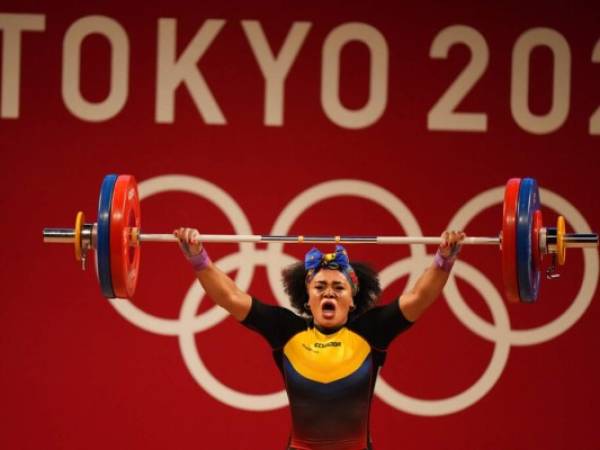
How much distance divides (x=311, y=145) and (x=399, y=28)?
0.67 m

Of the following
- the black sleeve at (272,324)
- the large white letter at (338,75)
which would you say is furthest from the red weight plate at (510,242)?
the large white letter at (338,75)

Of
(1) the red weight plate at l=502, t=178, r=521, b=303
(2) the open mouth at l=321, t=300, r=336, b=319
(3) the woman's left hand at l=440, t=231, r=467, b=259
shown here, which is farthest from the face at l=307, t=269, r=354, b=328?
(1) the red weight plate at l=502, t=178, r=521, b=303

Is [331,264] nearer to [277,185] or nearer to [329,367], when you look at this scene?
[329,367]

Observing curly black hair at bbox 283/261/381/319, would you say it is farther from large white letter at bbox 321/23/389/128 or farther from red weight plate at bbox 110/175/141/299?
large white letter at bbox 321/23/389/128

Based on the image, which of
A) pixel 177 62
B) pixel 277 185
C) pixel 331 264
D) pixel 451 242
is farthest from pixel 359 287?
pixel 177 62

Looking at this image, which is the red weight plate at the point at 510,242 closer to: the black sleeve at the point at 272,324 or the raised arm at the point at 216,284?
the black sleeve at the point at 272,324

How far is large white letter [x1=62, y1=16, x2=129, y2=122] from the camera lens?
17.4 ft

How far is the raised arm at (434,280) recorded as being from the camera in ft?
12.8

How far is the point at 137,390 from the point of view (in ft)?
17.3

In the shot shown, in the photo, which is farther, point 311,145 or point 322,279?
point 311,145

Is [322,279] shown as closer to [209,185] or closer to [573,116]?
[209,185]

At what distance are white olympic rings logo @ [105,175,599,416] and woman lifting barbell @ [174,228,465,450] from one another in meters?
1.15

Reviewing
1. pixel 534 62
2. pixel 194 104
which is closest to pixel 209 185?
pixel 194 104

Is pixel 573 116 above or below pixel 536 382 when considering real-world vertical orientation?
above
